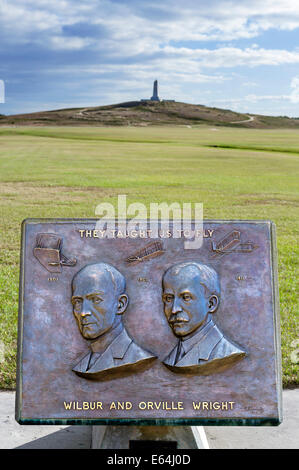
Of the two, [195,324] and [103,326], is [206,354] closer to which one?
[195,324]

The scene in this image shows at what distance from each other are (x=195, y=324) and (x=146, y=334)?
28 centimetres

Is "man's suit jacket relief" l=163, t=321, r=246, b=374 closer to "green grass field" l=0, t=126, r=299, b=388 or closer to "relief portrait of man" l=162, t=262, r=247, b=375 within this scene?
"relief portrait of man" l=162, t=262, r=247, b=375

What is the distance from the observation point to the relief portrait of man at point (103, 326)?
10.6 ft

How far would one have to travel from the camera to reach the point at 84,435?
3809mm

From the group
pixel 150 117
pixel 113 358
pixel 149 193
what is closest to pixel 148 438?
pixel 113 358

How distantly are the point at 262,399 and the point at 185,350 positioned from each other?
0.50 m

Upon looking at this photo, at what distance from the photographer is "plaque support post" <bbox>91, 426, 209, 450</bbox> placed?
3.34 metres

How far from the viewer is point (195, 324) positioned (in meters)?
3.26

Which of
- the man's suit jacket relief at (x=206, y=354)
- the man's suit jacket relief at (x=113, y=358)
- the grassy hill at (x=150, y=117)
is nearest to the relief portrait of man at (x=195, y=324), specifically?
the man's suit jacket relief at (x=206, y=354)

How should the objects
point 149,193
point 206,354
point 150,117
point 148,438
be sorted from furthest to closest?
point 150,117 < point 149,193 < point 148,438 < point 206,354

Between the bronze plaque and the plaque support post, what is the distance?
20cm

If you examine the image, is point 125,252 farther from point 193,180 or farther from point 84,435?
point 193,180

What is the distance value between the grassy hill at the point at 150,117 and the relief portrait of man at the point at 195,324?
97.5 meters

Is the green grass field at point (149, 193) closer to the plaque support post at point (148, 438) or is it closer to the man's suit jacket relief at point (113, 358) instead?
the plaque support post at point (148, 438)
